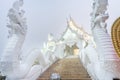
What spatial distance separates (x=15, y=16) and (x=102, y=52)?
2.83 meters

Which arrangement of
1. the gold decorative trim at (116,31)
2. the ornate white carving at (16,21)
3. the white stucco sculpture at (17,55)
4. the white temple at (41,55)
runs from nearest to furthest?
1. the gold decorative trim at (116,31)
2. the white temple at (41,55)
3. the white stucco sculpture at (17,55)
4. the ornate white carving at (16,21)

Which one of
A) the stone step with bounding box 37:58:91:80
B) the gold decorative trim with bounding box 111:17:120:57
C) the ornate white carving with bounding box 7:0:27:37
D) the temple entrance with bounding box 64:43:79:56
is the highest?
the ornate white carving with bounding box 7:0:27:37

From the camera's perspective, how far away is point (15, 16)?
275 inches

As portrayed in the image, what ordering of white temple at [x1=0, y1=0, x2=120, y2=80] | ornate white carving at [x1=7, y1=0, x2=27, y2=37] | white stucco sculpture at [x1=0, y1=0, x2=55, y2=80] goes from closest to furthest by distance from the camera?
white temple at [x1=0, y1=0, x2=120, y2=80]
white stucco sculpture at [x1=0, y1=0, x2=55, y2=80]
ornate white carving at [x1=7, y1=0, x2=27, y2=37]

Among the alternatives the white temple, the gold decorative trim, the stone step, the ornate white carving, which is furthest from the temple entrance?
the gold decorative trim

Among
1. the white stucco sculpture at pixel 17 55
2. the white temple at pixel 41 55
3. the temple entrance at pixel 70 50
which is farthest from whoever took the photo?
the temple entrance at pixel 70 50

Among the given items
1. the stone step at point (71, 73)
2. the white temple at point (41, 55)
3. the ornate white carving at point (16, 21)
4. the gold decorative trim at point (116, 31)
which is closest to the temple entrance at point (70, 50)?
the stone step at point (71, 73)

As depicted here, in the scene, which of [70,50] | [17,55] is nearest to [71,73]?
[17,55]

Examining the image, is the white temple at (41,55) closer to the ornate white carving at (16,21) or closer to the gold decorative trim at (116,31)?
the ornate white carving at (16,21)

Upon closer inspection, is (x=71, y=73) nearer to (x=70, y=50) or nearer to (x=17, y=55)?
(x=17, y=55)

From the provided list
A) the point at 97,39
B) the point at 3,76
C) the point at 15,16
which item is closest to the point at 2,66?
the point at 3,76

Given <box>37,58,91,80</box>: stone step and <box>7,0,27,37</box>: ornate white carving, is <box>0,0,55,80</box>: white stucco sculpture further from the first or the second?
<box>37,58,91,80</box>: stone step

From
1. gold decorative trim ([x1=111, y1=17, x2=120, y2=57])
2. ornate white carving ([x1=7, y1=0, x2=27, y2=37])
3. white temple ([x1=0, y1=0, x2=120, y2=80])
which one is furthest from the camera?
ornate white carving ([x1=7, y1=0, x2=27, y2=37])

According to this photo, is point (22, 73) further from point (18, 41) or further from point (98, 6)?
point (98, 6)
